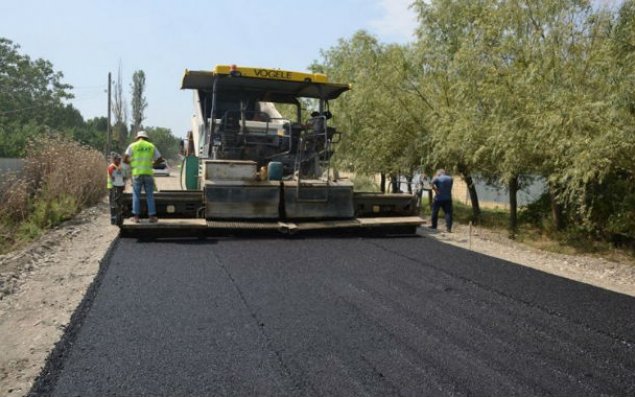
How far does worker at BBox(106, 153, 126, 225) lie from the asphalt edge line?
2.49 metres

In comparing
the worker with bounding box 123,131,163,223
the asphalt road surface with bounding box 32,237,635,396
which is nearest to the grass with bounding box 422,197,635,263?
the asphalt road surface with bounding box 32,237,635,396

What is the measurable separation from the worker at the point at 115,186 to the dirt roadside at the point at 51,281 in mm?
569

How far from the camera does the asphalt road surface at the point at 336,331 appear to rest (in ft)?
10.2

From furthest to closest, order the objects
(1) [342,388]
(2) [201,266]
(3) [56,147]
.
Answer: (3) [56,147], (2) [201,266], (1) [342,388]

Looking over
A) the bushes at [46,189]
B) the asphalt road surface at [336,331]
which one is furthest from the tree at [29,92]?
the asphalt road surface at [336,331]

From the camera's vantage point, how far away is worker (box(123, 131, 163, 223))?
7.19 meters

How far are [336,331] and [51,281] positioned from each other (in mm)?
3669

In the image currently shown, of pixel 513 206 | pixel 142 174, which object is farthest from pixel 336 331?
pixel 513 206

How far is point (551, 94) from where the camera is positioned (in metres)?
8.94

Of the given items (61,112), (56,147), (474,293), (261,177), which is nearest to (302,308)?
(474,293)

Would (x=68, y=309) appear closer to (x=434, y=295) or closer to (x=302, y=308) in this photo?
(x=302, y=308)

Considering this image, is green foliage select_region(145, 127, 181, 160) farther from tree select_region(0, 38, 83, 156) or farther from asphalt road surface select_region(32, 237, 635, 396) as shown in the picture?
asphalt road surface select_region(32, 237, 635, 396)

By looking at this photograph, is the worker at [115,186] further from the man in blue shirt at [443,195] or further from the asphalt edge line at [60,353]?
the man in blue shirt at [443,195]

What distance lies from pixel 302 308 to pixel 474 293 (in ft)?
5.59
